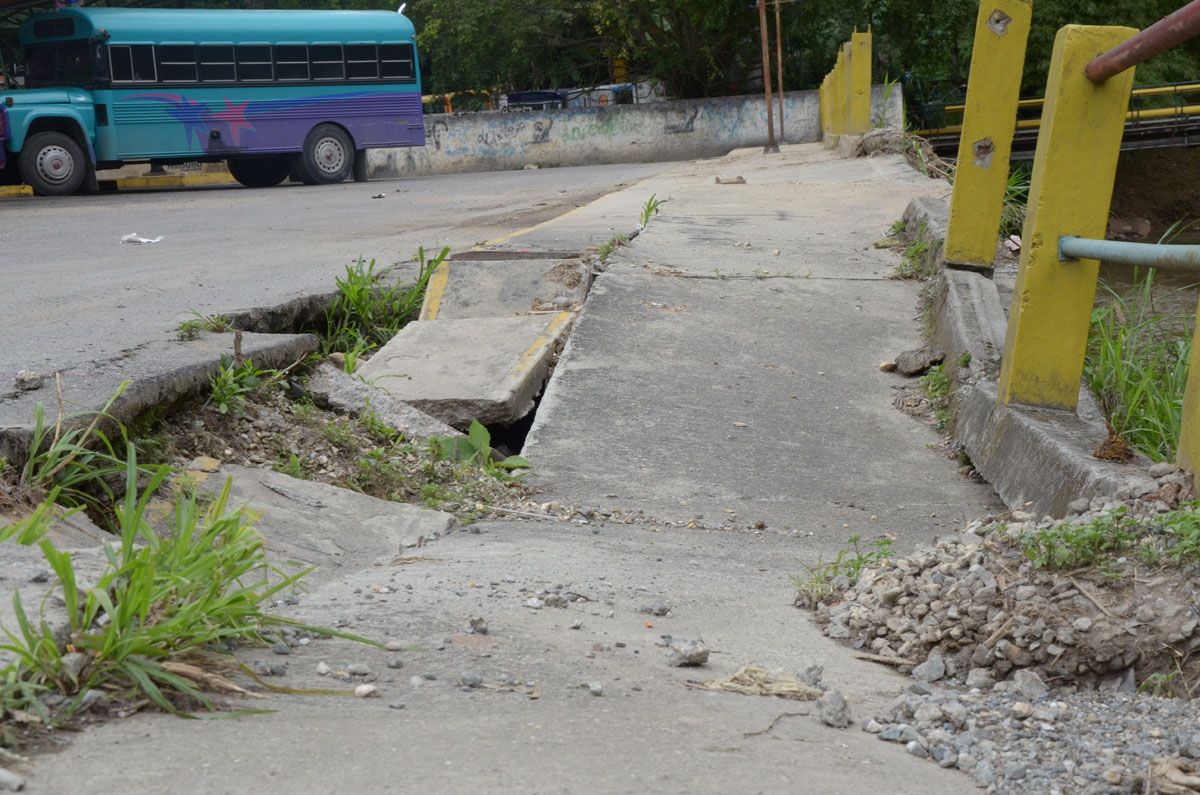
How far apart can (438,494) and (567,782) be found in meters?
1.71

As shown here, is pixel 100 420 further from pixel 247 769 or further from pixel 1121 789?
pixel 1121 789

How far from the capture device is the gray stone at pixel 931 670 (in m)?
1.82

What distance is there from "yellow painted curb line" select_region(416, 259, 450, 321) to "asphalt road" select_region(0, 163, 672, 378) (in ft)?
1.54

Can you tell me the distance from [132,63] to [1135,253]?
50.8ft

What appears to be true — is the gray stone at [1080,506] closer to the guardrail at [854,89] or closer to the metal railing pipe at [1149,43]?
the metal railing pipe at [1149,43]

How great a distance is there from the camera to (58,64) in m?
15.1

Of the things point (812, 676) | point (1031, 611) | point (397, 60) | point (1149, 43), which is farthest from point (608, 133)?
point (812, 676)

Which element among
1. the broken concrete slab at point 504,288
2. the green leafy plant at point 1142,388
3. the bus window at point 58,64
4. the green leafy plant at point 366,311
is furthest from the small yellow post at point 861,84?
the green leafy plant at point 1142,388

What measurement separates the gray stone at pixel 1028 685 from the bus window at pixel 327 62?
665 inches

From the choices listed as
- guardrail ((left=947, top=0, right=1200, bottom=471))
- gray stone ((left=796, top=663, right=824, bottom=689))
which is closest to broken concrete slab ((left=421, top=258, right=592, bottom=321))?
guardrail ((left=947, top=0, right=1200, bottom=471))

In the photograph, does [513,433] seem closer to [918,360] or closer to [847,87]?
[918,360]

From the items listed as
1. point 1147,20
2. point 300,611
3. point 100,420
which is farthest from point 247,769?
point 1147,20

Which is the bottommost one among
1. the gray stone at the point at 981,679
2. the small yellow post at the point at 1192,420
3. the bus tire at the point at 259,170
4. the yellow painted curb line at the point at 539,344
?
the bus tire at the point at 259,170

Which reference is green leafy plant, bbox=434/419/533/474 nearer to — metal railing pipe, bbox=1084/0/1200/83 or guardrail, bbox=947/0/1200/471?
guardrail, bbox=947/0/1200/471
